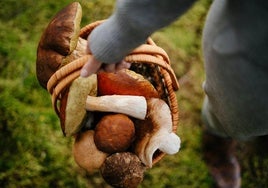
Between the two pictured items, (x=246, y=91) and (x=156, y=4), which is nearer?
(x=156, y=4)

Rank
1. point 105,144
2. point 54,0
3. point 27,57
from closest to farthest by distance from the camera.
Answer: point 105,144 → point 27,57 → point 54,0

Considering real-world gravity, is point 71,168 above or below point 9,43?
below

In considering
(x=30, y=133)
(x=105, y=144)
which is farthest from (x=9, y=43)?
(x=105, y=144)

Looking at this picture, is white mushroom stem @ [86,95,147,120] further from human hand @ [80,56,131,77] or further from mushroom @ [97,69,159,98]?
human hand @ [80,56,131,77]

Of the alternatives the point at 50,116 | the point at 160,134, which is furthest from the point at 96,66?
the point at 50,116

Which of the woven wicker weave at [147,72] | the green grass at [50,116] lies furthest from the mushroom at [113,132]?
the green grass at [50,116]

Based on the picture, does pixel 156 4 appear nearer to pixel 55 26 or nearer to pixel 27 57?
pixel 55 26

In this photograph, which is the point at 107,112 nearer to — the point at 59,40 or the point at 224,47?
the point at 59,40
